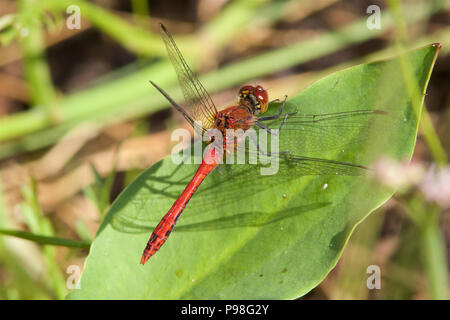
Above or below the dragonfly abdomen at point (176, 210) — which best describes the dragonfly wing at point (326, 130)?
above

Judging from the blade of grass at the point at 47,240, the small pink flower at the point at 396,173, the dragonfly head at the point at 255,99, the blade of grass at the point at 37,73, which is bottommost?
the blade of grass at the point at 47,240

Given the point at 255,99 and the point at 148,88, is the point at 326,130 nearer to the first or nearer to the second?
the point at 255,99

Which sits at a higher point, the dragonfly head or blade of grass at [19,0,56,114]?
blade of grass at [19,0,56,114]

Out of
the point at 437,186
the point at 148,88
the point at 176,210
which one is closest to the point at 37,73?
the point at 148,88

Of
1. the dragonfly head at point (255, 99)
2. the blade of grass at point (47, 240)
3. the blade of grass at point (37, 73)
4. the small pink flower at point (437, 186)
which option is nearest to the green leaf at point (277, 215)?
the blade of grass at point (47, 240)

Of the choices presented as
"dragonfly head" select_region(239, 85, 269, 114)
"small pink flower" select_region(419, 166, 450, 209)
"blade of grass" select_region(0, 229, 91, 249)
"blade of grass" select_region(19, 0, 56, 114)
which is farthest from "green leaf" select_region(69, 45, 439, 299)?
"blade of grass" select_region(19, 0, 56, 114)

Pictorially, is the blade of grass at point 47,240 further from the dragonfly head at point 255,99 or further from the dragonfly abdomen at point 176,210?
the dragonfly head at point 255,99

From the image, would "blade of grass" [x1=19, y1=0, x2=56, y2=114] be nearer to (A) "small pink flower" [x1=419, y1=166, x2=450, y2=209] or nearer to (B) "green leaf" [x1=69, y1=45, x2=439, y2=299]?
(B) "green leaf" [x1=69, y1=45, x2=439, y2=299]
